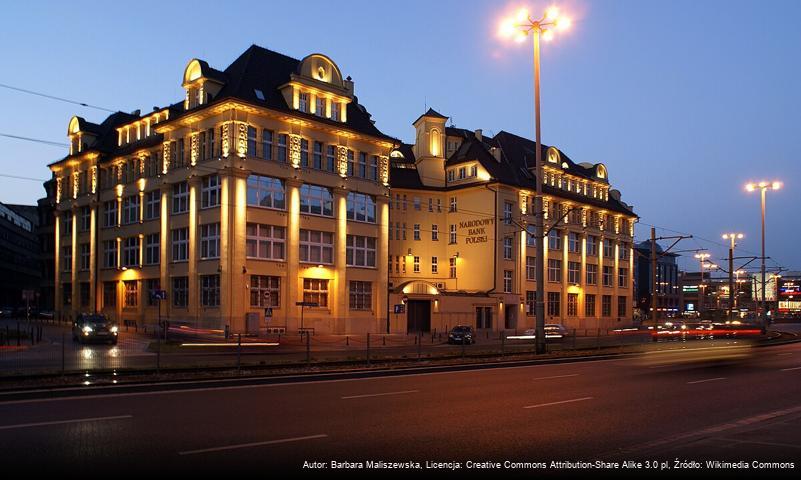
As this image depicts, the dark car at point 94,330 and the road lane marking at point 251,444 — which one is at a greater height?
the road lane marking at point 251,444

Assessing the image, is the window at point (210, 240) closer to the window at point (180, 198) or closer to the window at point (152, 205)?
the window at point (180, 198)

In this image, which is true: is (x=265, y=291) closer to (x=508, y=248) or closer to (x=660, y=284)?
(x=508, y=248)

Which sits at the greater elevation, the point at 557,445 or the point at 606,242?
the point at 606,242

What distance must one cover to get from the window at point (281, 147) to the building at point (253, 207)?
0.09 m

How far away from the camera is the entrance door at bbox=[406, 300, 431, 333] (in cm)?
6444

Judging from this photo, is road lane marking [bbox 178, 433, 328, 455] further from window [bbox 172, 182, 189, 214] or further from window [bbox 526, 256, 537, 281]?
window [bbox 526, 256, 537, 281]

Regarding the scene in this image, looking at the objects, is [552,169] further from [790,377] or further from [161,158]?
[790,377]

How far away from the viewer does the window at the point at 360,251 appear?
58.9 meters

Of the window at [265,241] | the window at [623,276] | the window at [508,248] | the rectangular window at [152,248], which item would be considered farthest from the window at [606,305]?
the rectangular window at [152,248]

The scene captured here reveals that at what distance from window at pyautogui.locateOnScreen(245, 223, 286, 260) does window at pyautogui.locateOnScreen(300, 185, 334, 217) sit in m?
2.87

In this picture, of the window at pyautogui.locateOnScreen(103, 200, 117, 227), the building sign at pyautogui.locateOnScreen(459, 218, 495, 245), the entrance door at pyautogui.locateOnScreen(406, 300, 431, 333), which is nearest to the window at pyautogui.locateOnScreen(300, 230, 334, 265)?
the entrance door at pyautogui.locateOnScreen(406, 300, 431, 333)

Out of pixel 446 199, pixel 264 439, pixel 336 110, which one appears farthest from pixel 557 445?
pixel 446 199

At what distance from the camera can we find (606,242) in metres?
90.0

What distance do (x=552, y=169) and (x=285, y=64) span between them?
3547cm
